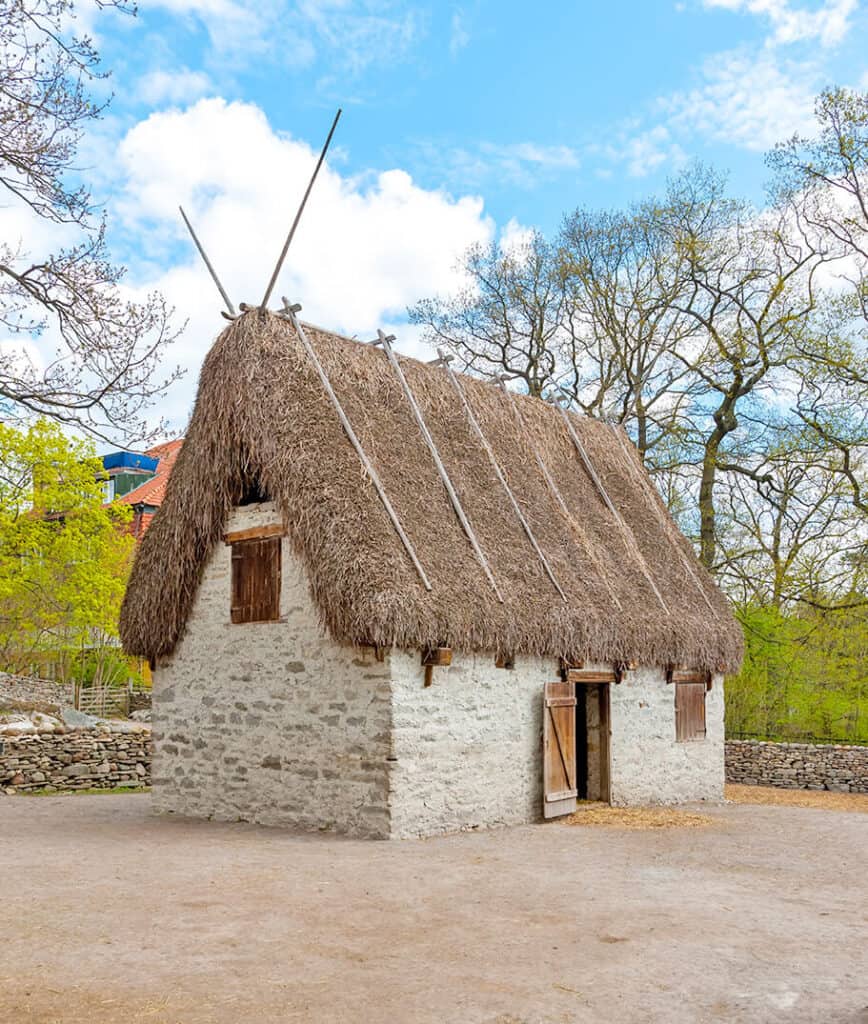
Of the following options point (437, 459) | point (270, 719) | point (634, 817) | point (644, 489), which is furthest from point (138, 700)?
point (634, 817)

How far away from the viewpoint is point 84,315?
336 inches

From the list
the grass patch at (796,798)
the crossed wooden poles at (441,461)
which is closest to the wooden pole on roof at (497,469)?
the crossed wooden poles at (441,461)

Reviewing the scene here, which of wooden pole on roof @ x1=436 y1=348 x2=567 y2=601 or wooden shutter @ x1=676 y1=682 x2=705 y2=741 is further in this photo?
wooden shutter @ x1=676 y1=682 x2=705 y2=741

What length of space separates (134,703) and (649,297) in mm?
18028

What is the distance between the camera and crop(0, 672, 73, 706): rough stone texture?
24.3 m

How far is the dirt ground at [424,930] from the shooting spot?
5086 mm

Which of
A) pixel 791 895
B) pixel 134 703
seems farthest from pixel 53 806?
pixel 134 703

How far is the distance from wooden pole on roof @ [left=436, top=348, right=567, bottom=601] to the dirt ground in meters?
3.49

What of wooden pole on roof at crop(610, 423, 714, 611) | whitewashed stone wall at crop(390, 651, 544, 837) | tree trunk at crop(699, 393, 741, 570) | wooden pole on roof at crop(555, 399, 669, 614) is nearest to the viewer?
whitewashed stone wall at crop(390, 651, 544, 837)

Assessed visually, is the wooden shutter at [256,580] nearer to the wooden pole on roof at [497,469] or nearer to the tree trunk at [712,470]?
the wooden pole on roof at [497,469]

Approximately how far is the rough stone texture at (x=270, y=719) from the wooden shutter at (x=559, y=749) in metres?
2.63

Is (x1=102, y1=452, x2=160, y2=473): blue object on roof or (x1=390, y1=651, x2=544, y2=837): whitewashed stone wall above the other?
(x1=102, y1=452, x2=160, y2=473): blue object on roof

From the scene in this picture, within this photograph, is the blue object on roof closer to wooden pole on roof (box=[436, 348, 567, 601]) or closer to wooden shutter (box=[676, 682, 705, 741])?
wooden pole on roof (box=[436, 348, 567, 601])

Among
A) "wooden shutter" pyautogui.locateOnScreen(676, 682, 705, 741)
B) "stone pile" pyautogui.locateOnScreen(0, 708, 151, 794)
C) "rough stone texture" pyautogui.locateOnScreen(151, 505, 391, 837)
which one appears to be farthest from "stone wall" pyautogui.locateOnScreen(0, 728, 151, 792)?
"wooden shutter" pyautogui.locateOnScreen(676, 682, 705, 741)
